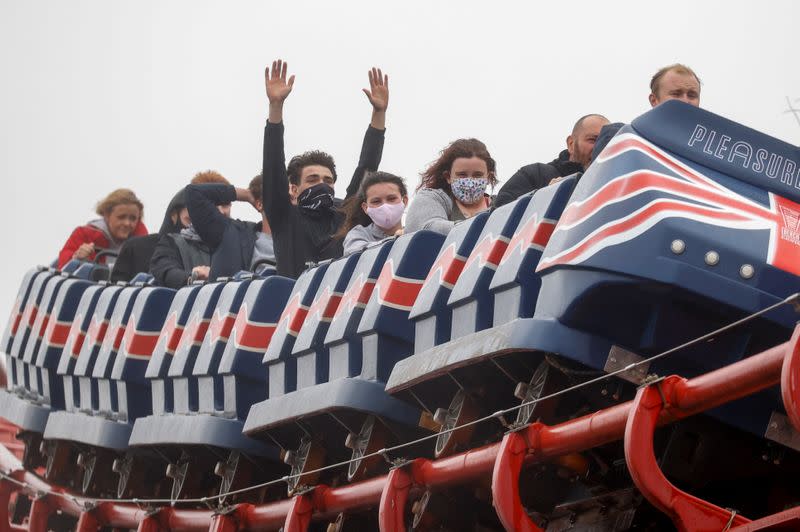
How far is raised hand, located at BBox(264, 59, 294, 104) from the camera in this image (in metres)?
10.2

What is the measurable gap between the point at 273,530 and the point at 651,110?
10.6ft

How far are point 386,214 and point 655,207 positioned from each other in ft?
10.3

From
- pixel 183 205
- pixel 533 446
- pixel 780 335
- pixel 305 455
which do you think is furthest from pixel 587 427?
pixel 183 205

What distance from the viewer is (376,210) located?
8883 mm

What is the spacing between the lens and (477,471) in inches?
255

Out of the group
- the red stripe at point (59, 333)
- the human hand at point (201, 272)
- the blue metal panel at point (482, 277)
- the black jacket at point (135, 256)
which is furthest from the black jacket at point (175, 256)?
the blue metal panel at point (482, 277)

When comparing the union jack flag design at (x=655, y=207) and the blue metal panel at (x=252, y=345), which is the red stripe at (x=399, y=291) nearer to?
the union jack flag design at (x=655, y=207)

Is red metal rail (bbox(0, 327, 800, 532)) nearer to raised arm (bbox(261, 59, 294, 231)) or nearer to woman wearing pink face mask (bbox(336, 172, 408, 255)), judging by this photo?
woman wearing pink face mask (bbox(336, 172, 408, 255))

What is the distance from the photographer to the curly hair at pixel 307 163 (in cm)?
1024

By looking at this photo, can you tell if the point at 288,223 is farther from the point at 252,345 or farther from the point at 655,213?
the point at 655,213

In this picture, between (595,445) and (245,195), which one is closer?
(595,445)

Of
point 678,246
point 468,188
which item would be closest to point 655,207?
point 678,246

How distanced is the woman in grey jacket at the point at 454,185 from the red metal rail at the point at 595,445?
1.36 m

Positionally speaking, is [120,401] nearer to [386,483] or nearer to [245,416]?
[245,416]
